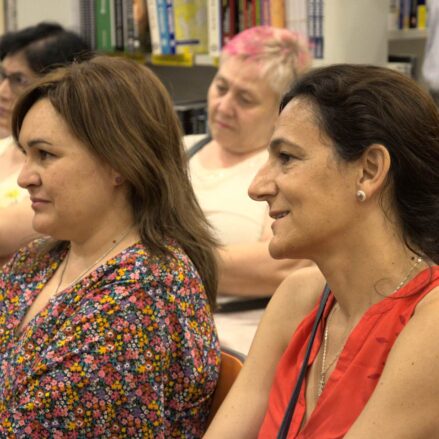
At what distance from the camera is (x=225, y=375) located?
1771 mm

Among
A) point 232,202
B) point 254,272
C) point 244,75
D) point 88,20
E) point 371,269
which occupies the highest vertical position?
point 88,20

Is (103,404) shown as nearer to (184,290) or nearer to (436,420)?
(184,290)

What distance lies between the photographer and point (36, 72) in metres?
3.05

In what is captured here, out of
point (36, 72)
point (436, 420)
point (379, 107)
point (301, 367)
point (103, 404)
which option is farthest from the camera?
point (36, 72)

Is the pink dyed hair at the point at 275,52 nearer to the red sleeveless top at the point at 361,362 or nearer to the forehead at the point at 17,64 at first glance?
the forehead at the point at 17,64

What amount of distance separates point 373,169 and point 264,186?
0.17 meters

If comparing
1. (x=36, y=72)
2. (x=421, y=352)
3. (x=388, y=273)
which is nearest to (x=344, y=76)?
(x=388, y=273)

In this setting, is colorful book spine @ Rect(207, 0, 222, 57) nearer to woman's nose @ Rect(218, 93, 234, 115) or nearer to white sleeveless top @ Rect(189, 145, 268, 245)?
woman's nose @ Rect(218, 93, 234, 115)

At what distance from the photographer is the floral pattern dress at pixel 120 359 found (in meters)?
1.63

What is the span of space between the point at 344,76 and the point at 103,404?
68cm

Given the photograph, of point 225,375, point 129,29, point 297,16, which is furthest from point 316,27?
A: point 225,375

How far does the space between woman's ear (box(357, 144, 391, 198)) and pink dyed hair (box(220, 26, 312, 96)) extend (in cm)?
151

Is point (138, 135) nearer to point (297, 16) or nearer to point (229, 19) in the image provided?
point (297, 16)

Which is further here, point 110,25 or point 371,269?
point 110,25
